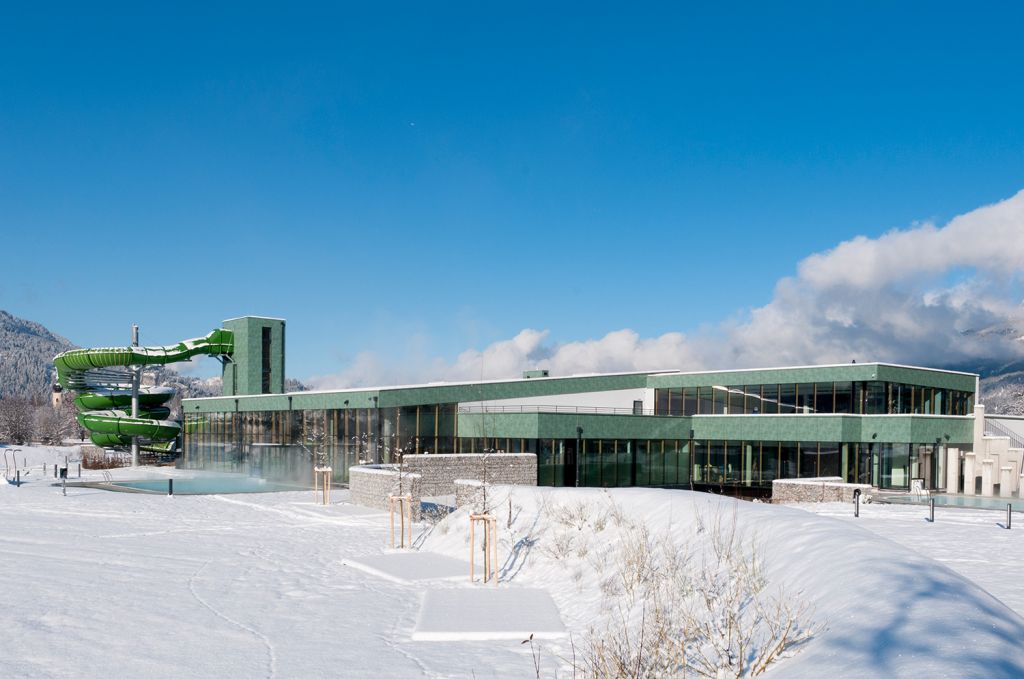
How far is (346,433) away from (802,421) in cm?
2024

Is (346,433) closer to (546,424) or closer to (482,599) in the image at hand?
(546,424)

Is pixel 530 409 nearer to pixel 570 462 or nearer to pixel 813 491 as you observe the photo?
pixel 570 462

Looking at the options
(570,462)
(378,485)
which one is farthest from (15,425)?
(378,485)

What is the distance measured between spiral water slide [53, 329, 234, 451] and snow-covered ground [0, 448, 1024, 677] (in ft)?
94.2

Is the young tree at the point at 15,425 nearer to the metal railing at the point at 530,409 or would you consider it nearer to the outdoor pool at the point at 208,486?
the outdoor pool at the point at 208,486

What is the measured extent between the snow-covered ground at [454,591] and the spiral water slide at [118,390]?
28.7 metres

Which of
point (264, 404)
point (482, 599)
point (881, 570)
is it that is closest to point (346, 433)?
point (264, 404)

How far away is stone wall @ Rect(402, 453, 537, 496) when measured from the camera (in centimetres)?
2577

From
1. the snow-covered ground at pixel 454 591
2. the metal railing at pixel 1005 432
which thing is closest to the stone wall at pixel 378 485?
the snow-covered ground at pixel 454 591

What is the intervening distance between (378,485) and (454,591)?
1322 cm

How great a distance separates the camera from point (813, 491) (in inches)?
1097

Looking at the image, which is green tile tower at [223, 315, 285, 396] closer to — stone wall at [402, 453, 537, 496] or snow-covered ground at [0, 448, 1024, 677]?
stone wall at [402, 453, 537, 496]

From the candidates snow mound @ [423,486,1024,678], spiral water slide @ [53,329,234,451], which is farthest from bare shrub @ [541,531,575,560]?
spiral water slide @ [53,329,234,451]

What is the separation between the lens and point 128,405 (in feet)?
163
